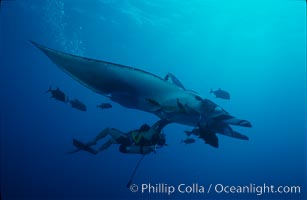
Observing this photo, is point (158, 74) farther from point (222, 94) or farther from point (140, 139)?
point (140, 139)

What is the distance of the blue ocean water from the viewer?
17.6 m

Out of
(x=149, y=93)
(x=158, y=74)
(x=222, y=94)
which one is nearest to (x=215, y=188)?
(x=222, y=94)

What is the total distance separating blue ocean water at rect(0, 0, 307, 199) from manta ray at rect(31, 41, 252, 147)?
5001 mm

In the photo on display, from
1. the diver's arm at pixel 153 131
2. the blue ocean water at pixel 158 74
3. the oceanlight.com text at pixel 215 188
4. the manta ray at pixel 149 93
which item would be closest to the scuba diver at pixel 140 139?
the diver's arm at pixel 153 131

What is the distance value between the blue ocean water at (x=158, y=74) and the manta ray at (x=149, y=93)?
16.4ft

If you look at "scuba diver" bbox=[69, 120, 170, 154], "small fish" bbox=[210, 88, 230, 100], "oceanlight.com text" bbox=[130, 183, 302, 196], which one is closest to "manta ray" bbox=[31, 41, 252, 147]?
"scuba diver" bbox=[69, 120, 170, 154]

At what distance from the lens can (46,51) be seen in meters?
3.24

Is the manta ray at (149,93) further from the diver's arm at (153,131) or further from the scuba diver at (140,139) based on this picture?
the scuba diver at (140,139)

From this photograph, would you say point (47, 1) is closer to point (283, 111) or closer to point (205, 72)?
point (205, 72)

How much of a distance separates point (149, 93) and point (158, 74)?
2577 cm

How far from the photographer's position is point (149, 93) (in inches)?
151

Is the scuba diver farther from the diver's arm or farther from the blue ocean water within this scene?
the blue ocean water

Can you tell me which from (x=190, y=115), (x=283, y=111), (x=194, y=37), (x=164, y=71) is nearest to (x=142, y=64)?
(x=164, y=71)

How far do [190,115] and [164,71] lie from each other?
83.6 feet
